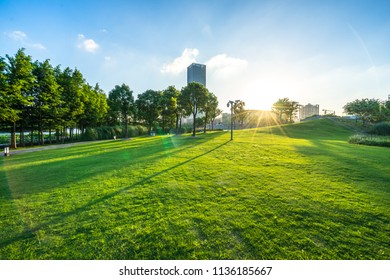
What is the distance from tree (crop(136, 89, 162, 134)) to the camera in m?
47.1

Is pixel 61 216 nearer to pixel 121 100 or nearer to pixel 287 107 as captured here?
pixel 121 100

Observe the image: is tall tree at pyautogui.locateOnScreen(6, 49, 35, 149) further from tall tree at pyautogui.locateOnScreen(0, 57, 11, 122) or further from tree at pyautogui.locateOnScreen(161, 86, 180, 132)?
tree at pyautogui.locateOnScreen(161, 86, 180, 132)

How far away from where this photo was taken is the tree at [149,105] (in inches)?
1855

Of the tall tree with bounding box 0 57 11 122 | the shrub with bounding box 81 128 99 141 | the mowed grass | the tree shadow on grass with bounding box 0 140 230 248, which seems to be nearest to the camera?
the mowed grass

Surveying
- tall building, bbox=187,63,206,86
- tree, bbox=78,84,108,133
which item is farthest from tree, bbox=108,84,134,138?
tall building, bbox=187,63,206,86

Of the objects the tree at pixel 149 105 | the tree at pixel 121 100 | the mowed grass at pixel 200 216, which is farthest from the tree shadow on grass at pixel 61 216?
the tree at pixel 149 105

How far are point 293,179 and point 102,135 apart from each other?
35685mm

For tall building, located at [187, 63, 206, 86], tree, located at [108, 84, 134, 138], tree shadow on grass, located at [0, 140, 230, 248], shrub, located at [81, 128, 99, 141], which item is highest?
tall building, located at [187, 63, 206, 86]

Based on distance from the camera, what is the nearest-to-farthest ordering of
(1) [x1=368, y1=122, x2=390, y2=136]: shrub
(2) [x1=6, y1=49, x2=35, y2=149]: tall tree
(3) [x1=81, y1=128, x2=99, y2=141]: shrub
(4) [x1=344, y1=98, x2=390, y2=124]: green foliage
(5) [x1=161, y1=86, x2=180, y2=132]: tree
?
1. (2) [x1=6, y1=49, x2=35, y2=149]: tall tree
2. (1) [x1=368, y1=122, x2=390, y2=136]: shrub
3. (3) [x1=81, y1=128, x2=99, y2=141]: shrub
4. (4) [x1=344, y1=98, x2=390, y2=124]: green foliage
5. (5) [x1=161, y1=86, x2=180, y2=132]: tree

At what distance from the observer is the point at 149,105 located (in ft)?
156

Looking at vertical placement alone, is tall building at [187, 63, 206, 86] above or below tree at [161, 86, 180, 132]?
above

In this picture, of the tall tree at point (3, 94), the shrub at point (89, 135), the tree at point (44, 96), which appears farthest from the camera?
the shrub at point (89, 135)

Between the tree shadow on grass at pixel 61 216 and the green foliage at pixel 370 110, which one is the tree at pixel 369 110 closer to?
the green foliage at pixel 370 110

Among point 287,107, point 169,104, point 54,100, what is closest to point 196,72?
point 287,107
